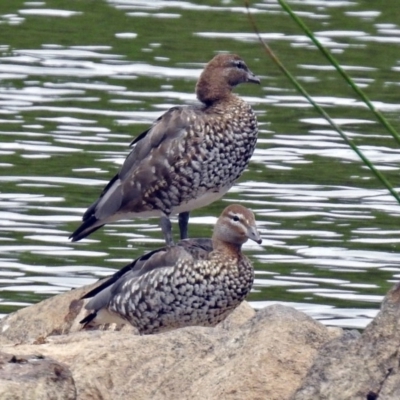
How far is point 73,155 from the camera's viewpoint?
13.6 metres

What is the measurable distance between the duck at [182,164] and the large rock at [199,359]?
2.15 m

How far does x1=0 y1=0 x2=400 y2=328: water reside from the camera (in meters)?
10.9

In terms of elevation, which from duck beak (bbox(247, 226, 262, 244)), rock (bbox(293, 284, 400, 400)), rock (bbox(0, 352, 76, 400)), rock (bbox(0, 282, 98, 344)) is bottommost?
rock (bbox(0, 282, 98, 344))

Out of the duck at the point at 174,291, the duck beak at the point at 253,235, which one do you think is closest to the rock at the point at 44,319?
the duck at the point at 174,291

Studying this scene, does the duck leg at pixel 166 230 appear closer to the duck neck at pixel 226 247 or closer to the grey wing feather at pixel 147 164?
the grey wing feather at pixel 147 164

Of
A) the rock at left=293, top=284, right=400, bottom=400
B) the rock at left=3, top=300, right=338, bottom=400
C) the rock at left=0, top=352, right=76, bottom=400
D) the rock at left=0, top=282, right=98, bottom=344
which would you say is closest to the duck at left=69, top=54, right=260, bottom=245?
the rock at left=0, top=282, right=98, bottom=344

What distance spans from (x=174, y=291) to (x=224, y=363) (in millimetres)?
1567

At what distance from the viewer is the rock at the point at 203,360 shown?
21.6ft

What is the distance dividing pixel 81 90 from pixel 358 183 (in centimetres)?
427

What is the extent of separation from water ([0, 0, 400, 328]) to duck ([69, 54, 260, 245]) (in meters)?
0.92

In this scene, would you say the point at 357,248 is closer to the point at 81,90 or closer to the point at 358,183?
the point at 358,183

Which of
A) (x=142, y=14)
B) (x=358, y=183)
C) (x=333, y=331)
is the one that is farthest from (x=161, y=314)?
(x=142, y=14)

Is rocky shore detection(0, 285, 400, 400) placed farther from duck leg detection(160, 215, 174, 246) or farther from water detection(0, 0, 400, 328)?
water detection(0, 0, 400, 328)

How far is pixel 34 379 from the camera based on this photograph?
6.28 meters
